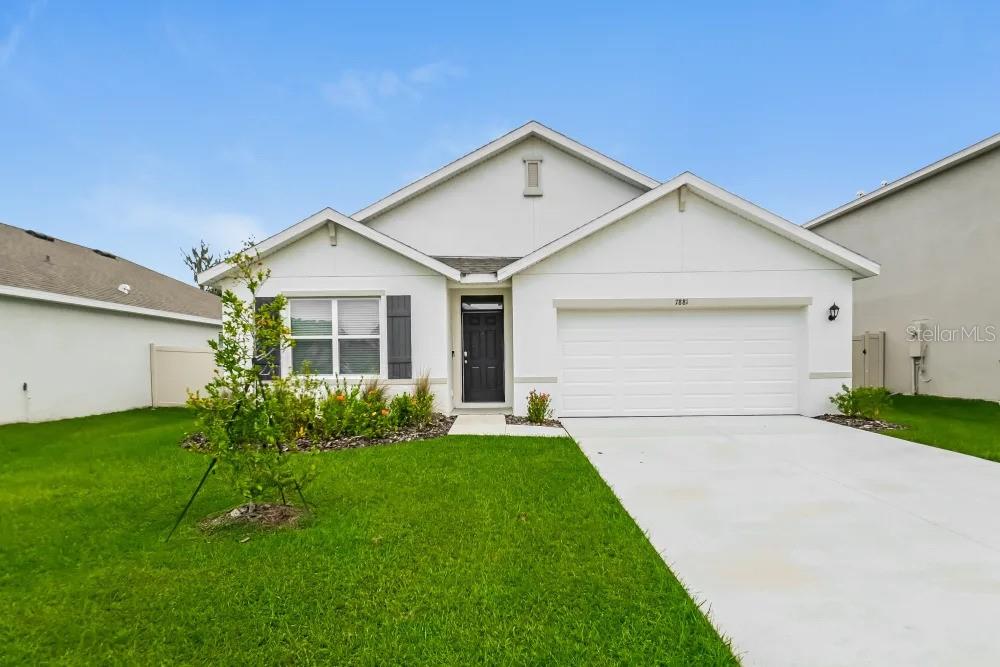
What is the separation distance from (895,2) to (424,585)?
16875 mm

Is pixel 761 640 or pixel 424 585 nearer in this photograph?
pixel 761 640

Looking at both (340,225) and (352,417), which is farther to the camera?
(340,225)

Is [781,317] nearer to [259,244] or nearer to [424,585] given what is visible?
[424,585]

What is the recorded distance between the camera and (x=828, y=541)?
12.1ft

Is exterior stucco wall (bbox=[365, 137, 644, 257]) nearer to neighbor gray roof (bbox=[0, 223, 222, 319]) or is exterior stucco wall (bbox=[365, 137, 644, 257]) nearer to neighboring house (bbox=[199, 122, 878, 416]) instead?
neighboring house (bbox=[199, 122, 878, 416])

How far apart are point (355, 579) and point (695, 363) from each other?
8.10m

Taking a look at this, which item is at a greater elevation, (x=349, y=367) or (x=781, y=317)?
(x=781, y=317)

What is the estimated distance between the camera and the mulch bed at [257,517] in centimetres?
405

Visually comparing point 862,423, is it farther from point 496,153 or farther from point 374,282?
point 496,153

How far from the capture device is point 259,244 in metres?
8.87

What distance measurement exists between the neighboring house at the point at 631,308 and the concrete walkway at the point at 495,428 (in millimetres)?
689

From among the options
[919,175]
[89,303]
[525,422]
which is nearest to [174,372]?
[89,303]

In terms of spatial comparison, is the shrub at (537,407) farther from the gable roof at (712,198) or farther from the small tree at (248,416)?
the small tree at (248,416)

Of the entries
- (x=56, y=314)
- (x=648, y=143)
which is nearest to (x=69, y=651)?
(x=56, y=314)
